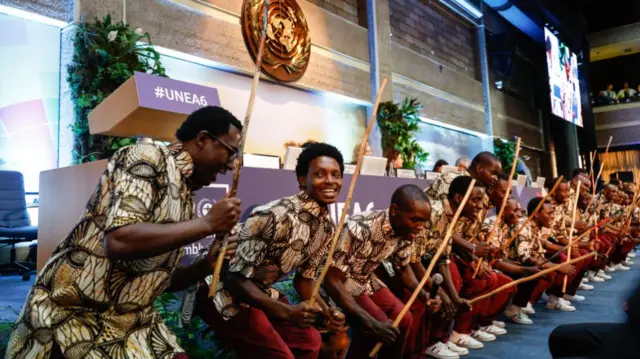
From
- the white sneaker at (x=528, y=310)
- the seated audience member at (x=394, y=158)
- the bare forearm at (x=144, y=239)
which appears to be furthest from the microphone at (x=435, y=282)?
the seated audience member at (x=394, y=158)

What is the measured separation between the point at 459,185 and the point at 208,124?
2.13m

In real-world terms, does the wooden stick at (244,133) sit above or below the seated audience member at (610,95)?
below

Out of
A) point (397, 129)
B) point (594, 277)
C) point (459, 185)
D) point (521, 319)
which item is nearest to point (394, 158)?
point (397, 129)

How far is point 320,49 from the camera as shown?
7.10 m

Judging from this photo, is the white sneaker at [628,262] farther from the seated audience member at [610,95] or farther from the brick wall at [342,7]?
the seated audience member at [610,95]

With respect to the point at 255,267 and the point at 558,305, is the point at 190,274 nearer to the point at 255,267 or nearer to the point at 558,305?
the point at 255,267

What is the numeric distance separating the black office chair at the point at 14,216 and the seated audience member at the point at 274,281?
2914 millimetres

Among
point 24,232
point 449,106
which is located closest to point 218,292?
point 24,232

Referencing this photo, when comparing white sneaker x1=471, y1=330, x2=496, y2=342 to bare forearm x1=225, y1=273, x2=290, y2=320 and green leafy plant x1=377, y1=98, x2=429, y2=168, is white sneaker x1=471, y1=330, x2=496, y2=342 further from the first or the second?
green leafy plant x1=377, y1=98, x2=429, y2=168

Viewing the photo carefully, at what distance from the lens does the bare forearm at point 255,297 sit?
1.70 meters

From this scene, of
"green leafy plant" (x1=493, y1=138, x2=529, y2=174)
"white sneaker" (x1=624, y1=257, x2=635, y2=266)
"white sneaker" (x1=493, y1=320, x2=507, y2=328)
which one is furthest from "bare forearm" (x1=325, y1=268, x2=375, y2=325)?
"green leafy plant" (x1=493, y1=138, x2=529, y2=174)

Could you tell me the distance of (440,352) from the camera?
2881 mm

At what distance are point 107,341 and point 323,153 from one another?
123 cm

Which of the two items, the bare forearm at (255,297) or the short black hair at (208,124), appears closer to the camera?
the short black hair at (208,124)
